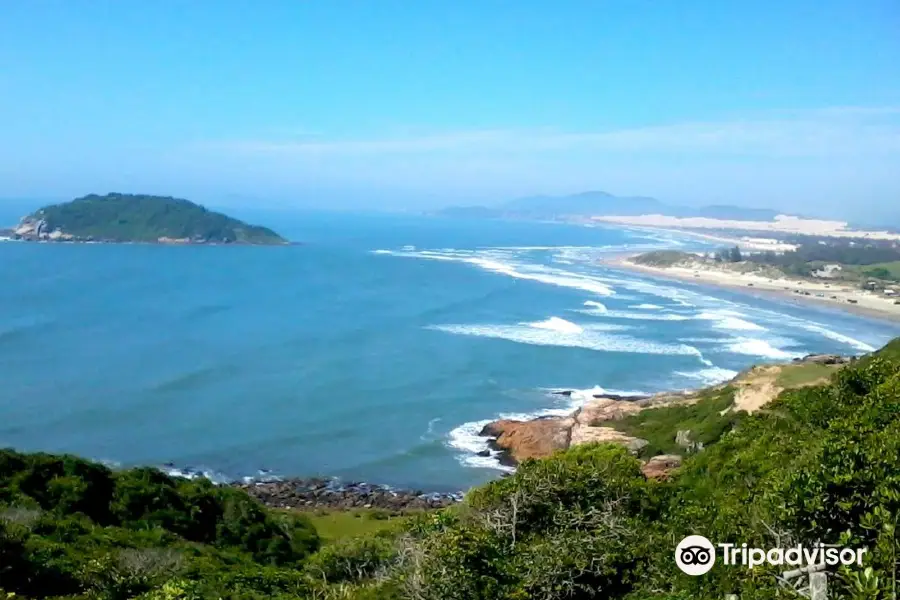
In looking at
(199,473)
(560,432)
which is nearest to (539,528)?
(560,432)

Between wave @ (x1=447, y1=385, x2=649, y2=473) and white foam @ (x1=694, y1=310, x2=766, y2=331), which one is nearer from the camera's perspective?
wave @ (x1=447, y1=385, x2=649, y2=473)

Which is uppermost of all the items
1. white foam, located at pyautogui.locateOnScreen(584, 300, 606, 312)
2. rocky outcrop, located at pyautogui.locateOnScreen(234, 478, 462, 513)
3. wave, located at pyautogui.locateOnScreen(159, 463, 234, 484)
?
white foam, located at pyautogui.locateOnScreen(584, 300, 606, 312)

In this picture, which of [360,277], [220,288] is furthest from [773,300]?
[220,288]

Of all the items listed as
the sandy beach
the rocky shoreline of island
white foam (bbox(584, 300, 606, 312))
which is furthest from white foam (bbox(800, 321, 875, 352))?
the rocky shoreline of island

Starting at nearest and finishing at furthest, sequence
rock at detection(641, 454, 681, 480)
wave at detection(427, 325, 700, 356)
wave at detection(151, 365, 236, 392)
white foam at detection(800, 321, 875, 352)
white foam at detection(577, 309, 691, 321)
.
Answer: rock at detection(641, 454, 681, 480)
wave at detection(151, 365, 236, 392)
wave at detection(427, 325, 700, 356)
white foam at detection(800, 321, 875, 352)
white foam at detection(577, 309, 691, 321)

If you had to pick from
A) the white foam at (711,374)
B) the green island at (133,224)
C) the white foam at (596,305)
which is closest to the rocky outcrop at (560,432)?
the white foam at (711,374)

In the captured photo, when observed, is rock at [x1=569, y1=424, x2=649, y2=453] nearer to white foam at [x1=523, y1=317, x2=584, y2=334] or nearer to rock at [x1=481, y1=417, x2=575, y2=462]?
rock at [x1=481, y1=417, x2=575, y2=462]

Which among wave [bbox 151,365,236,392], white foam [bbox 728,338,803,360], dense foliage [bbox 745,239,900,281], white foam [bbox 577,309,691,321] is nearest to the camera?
wave [bbox 151,365,236,392]

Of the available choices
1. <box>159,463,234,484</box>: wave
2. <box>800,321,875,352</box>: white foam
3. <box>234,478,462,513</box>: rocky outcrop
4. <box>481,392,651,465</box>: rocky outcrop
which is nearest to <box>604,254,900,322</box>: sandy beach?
<box>800,321,875,352</box>: white foam

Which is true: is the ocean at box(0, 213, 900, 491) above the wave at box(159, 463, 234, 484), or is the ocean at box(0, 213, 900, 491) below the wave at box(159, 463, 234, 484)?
above
